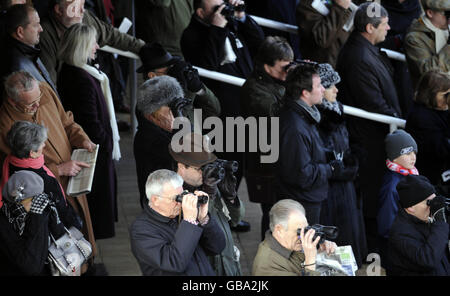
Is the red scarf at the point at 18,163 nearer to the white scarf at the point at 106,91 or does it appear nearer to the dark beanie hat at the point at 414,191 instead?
Result: the white scarf at the point at 106,91

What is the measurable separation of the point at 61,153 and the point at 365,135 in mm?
2653

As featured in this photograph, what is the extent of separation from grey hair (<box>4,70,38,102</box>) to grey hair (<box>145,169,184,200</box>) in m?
1.20

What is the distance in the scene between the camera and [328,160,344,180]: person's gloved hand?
20.1 ft

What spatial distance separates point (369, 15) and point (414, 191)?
2.00 m

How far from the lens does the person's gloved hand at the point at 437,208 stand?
5457 mm

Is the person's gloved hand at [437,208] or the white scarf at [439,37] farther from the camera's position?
the white scarf at [439,37]

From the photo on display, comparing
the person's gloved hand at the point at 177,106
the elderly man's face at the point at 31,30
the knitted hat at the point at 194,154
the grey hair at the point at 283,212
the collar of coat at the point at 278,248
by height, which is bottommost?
the collar of coat at the point at 278,248

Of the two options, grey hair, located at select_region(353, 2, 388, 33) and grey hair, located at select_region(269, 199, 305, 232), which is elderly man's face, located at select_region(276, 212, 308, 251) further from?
grey hair, located at select_region(353, 2, 388, 33)

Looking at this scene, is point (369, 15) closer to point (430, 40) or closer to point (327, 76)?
point (430, 40)

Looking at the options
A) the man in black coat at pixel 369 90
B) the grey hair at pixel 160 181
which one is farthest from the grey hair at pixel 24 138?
the man in black coat at pixel 369 90

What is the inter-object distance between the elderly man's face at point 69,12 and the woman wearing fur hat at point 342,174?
69.8 inches

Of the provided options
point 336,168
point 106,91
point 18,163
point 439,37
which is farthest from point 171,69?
point 439,37

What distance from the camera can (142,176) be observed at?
226 inches
